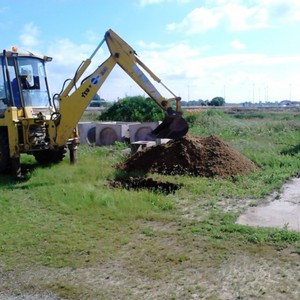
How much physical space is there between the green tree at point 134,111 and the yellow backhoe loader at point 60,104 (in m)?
11.9

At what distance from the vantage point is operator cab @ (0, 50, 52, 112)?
423 inches

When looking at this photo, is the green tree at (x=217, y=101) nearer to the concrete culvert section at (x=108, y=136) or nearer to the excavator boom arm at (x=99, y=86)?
the concrete culvert section at (x=108, y=136)

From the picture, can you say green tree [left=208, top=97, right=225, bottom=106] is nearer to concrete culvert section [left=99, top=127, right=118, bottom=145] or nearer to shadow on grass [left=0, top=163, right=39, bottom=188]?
concrete culvert section [left=99, top=127, right=118, bottom=145]

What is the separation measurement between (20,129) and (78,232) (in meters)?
4.84

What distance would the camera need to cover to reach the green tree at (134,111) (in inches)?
917

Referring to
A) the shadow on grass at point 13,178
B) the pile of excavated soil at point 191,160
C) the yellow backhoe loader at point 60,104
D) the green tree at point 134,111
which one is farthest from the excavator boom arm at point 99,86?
the green tree at point 134,111

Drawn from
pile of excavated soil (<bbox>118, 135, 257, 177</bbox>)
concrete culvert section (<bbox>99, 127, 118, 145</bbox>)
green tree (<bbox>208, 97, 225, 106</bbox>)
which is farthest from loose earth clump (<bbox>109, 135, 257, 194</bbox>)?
green tree (<bbox>208, 97, 225, 106</bbox>)

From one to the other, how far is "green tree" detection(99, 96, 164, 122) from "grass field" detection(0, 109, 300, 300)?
1313 cm

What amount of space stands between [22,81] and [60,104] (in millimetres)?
1095

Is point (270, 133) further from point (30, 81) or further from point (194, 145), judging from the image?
point (30, 81)

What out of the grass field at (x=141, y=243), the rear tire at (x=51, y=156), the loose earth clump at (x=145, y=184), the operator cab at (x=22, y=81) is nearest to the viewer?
the grass field at (x=141, y=243)

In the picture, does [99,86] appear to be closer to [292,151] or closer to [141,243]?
A: [141,243]

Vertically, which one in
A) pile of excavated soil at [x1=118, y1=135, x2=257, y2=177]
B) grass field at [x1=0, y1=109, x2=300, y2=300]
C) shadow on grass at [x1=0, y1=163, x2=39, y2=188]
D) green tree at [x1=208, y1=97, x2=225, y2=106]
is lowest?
grass field at [x1=0, y1=109, x2=300, y2=300]

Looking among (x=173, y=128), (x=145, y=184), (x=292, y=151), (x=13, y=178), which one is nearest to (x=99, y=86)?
(x=173, y=128)
